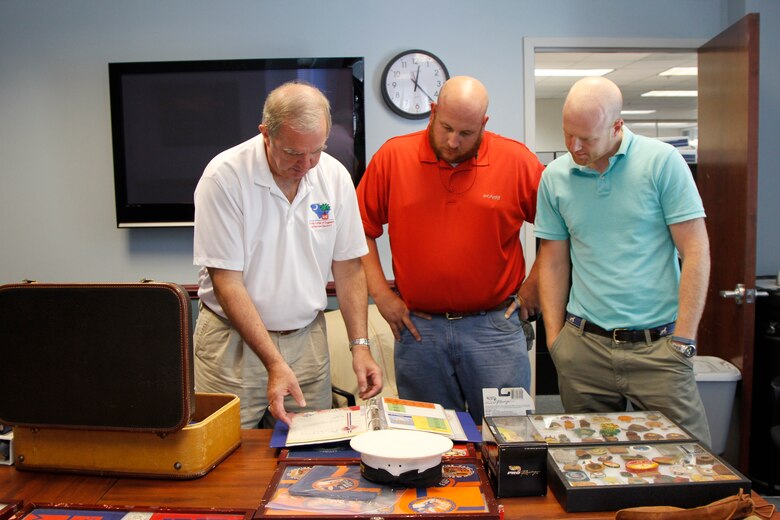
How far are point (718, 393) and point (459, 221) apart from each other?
64.4 inches

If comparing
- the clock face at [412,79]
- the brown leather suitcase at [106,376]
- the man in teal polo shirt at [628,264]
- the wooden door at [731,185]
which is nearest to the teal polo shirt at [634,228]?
the man in teal polo shirt at [628,264]

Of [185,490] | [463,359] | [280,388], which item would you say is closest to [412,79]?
[463,359]

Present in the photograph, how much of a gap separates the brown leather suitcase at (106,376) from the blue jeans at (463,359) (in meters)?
0.93

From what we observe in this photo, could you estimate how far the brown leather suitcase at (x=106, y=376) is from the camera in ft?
4.32

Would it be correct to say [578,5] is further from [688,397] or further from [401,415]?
[401,415]

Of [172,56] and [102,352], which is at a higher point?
[172,56]

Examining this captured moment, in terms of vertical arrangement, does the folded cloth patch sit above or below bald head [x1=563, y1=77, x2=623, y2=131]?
below

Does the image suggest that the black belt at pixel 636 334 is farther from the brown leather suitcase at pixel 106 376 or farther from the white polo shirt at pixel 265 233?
the brown leather suitcase at pixel 106 376

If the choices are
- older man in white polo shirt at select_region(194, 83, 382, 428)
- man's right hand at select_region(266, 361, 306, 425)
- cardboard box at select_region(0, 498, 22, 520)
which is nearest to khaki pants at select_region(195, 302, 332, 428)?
older man in white polo shirt at select_region(194, 83, 382, 428)

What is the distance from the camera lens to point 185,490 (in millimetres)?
1304

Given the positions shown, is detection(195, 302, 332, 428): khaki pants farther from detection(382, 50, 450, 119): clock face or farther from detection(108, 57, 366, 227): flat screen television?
detection(382, 50, 450, 119): clock face

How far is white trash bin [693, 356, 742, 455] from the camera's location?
2957 mm

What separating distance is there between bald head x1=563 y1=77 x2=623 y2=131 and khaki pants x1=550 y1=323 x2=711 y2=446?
0.60 m

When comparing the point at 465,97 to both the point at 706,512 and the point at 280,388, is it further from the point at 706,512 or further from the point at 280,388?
the point at 706,512
